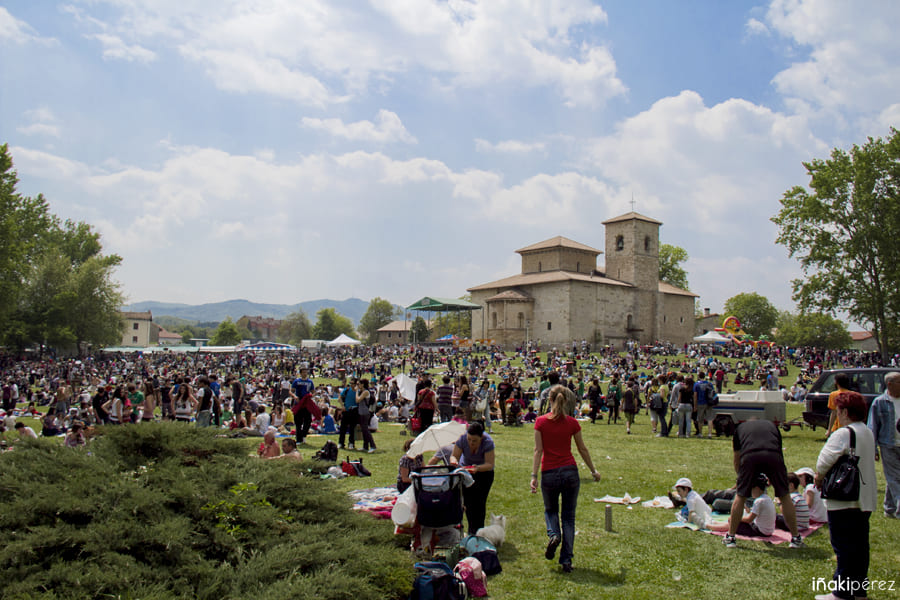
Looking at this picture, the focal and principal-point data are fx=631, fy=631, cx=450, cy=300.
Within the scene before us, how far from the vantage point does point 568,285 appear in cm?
5788

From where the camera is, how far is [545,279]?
5944 centimetres

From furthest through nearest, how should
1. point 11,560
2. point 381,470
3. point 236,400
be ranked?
point 236,400 < point 381,470 < point 11,560

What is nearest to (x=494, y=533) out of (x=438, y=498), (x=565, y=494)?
(x=438, y=498)

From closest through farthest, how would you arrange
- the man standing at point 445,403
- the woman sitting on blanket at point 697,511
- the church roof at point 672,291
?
the woman sitting on blanket at point 697,511 → the man standing at point 445,403 → the church roof at point 672,291

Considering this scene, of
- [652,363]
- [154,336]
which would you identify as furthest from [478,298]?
[154,336]

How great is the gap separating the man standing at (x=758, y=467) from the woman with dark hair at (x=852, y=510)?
1005 millimetres

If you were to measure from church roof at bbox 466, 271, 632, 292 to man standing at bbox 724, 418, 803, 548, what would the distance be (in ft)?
171

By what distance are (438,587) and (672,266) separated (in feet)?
260

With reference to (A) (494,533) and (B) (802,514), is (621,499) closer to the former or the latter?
(B) (802,514)

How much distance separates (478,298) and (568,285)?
11557 mm

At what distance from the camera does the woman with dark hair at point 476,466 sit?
6.18 meters

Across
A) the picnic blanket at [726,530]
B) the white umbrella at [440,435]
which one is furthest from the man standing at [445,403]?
the picnic blanket at [726,530]

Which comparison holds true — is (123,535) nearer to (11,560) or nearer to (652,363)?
(11,560)

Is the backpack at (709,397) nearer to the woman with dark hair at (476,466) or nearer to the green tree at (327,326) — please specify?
the woman with dark hair at (476,466)
